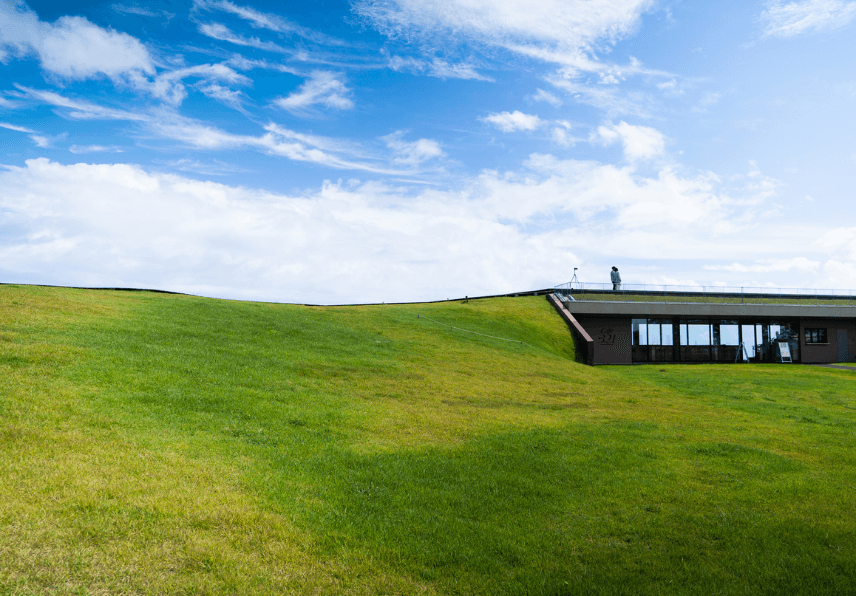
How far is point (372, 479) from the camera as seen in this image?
8648mm

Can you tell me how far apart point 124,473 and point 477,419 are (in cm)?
806

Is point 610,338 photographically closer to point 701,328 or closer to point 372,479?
point 701,328

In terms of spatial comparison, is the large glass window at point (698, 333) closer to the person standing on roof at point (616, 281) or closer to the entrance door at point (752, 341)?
the entrance door at point (752, 341)

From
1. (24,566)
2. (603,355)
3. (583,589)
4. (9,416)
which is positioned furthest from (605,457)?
(603,355)

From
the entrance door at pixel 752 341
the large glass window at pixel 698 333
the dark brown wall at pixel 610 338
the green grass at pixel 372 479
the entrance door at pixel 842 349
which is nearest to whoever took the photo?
the green grass at pixel 372 479

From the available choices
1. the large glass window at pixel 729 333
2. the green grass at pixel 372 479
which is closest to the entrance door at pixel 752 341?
the large glass window at pixel 729 333

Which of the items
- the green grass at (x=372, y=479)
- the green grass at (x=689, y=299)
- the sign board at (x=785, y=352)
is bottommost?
the sign board at (x=785, y=352)

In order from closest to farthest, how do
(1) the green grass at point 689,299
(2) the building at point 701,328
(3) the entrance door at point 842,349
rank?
(2) the building at point 701,328 < (1) the green grass at point 689,299 < (3) the entrance door at point 842,349

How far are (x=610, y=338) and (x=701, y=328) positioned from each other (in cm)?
782

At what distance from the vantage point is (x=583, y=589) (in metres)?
5.70

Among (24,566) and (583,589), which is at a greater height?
(24,566)

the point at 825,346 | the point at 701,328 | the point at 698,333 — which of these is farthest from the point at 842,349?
the point at 698,333

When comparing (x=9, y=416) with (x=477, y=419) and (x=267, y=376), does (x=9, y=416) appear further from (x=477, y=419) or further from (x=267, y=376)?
(x=477, y=419)

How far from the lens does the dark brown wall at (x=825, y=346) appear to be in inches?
1663
